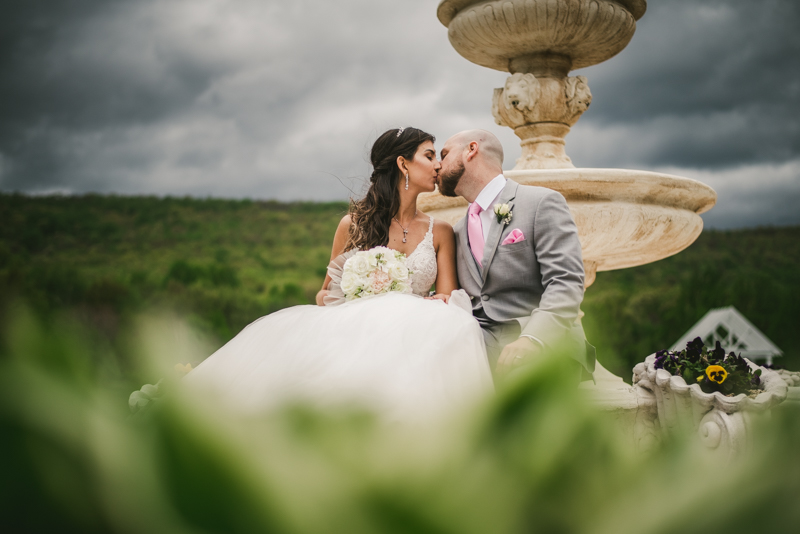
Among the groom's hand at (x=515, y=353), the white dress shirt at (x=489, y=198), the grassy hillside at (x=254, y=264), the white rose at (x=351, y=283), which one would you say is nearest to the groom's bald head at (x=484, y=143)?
the white dress shirt at (x=489, y=198)

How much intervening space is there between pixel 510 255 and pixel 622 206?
1.44 metres

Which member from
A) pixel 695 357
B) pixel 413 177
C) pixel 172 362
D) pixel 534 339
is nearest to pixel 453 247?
pixel 413 177

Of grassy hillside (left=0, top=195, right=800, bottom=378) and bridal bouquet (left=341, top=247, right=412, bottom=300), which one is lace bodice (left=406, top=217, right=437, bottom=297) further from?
grassy hillside (left=0, top=195, right=800, bottom=378)

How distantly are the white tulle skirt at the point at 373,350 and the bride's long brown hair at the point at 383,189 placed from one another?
88cm

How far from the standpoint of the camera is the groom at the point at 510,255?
278cm

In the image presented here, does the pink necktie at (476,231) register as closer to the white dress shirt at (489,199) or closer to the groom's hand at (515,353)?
the white dress shirt at (489,199)

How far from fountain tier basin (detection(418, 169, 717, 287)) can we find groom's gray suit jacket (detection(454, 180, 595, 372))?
838 mm

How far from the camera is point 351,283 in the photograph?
3154 mm

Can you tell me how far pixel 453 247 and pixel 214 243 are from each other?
3111 centimetres

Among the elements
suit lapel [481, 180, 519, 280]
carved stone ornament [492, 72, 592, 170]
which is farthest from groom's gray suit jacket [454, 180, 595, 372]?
carved stone ornament [492, 72, 592, 170]

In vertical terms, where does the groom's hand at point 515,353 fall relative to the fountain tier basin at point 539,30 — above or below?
below

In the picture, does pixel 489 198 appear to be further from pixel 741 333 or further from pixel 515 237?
pixel 741 333

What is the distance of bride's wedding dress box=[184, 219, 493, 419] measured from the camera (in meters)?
2.00

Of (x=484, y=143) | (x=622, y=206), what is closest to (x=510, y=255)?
(x=484, y=143)
